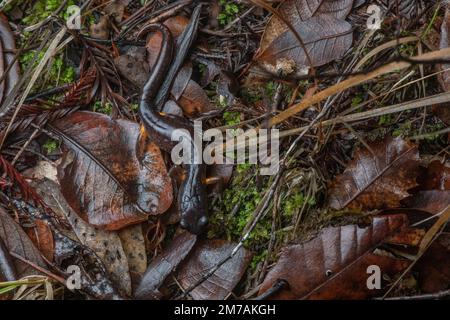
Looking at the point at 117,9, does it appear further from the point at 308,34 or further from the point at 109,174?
the point at 308,34

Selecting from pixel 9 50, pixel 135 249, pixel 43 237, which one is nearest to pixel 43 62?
pixel 9 50

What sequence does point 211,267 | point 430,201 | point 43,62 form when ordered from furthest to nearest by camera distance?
point 43,62, point 211,267, point 430,201

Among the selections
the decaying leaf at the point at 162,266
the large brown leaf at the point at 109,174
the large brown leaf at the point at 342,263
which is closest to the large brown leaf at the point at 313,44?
the large brown leaf at the point at 109,174

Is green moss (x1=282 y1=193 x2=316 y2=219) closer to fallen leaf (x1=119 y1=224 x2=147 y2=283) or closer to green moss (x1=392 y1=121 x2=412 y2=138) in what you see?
green moss (x1=392 y1=121 x2=412 y2=138)

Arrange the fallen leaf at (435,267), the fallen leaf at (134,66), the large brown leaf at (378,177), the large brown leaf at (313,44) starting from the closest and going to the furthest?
the fallen leaf at (435,267) → the large brown leaf at (378,177) → the large brown leaf at (313,44) → the fallen leaf at (134,66)

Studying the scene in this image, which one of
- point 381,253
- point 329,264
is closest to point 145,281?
point 329,264

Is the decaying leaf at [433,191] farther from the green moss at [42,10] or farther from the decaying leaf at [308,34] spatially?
the green moss at [42,10]
